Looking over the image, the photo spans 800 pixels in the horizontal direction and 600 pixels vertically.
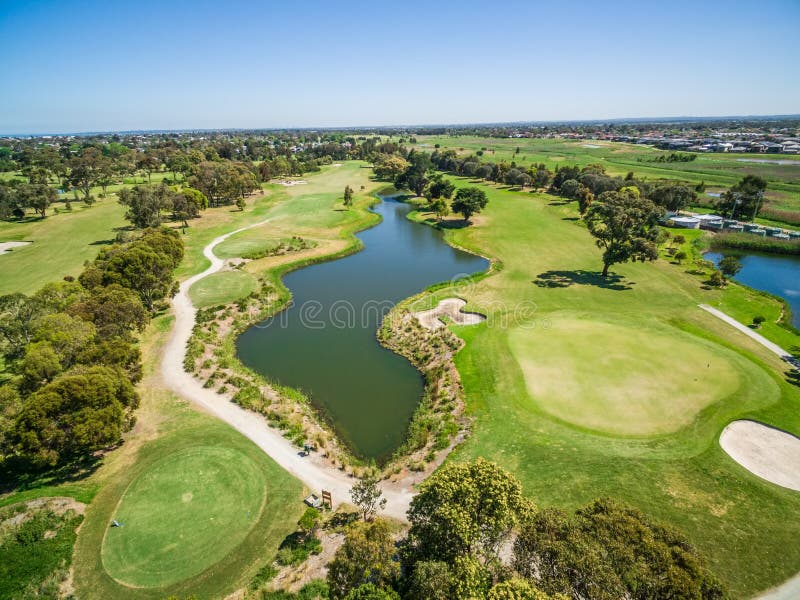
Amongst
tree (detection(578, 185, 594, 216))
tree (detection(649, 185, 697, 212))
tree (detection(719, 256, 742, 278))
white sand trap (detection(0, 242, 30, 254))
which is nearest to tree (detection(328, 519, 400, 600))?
tree (detection(719, 256, 742, 278))

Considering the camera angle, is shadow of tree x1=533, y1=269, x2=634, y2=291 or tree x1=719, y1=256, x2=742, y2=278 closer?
shadow of tree x1=533, y1=269, x2=634, y2=291

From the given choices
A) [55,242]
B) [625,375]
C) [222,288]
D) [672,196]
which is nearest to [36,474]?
[222,288]

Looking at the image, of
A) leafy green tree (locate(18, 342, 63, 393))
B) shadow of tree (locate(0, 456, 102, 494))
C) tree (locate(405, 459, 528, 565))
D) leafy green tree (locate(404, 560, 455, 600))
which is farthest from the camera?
leafy green tree (locate(18, 342, 63, 393))

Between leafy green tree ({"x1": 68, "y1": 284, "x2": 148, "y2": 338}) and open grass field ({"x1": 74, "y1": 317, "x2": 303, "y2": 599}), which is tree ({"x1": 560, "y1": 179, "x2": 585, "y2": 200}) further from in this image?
open grass field ({"x1": 74, "y1": 317, "x2": 303, "y2": 599})

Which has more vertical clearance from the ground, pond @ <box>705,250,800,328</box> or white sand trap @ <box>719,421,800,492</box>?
white sand trap @ <box>719,421,800,492</box>

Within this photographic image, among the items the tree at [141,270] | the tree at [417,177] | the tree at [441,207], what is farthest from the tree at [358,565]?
the tree at [417,177]

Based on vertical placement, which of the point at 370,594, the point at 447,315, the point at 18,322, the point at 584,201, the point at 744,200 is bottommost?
the point at 447,315

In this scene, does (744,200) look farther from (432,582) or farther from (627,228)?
(432,582)
